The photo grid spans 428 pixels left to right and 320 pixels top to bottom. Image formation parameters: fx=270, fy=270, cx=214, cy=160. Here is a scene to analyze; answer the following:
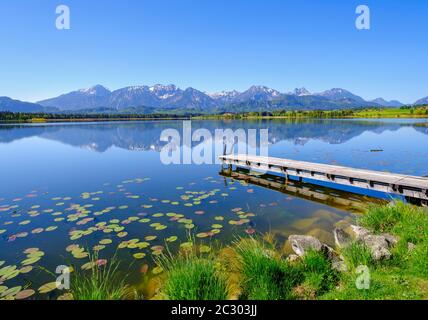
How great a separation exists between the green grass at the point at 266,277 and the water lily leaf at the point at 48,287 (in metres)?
4.66

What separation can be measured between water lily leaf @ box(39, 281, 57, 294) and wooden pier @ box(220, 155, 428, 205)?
43.0ft

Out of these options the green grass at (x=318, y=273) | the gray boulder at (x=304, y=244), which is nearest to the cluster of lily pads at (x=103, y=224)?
the gray boulder at (x=304, y=244)

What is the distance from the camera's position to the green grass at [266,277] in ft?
17.2

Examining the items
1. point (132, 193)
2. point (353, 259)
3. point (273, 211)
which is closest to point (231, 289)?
point (353, 259)

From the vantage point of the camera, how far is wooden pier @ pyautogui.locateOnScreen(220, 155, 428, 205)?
38.3 ft

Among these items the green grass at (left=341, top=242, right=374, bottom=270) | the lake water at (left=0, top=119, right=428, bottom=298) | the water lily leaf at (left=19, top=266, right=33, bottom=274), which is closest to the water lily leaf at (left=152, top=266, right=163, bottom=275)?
the lake water at (left=0, top=119, right=428, bottom=298)

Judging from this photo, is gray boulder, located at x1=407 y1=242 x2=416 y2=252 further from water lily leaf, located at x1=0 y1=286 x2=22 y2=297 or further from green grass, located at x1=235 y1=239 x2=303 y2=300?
water lily leaf, located at x1=0 y1=286 x2=22 y2=297

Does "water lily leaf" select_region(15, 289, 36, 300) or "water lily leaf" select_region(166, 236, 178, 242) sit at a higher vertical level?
"water lily leaf" select_region(166, 236, 178, 242)

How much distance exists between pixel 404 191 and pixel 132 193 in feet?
43.1

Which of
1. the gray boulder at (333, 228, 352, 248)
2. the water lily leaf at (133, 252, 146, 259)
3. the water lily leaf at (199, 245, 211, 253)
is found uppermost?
the gray boulder at (333, 228, 352, 248)

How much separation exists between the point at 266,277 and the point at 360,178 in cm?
1000
